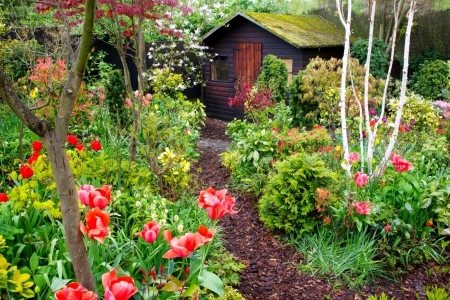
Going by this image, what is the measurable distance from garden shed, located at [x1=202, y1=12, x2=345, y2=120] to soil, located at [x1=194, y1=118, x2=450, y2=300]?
594 centimetres

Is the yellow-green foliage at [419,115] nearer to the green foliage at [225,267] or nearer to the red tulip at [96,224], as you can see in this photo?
the green foliage at [225,267]

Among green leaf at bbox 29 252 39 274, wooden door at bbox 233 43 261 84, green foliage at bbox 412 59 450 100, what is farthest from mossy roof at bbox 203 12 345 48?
green leaf at bbox 29 252 39 274

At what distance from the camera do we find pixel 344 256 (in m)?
3.20

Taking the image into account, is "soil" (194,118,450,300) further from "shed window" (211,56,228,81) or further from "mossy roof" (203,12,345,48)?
"shed window" (211,56,228,81)

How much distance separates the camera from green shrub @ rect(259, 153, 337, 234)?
3494 millimetres

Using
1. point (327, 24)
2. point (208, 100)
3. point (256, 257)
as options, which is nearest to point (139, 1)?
point (256, 257)

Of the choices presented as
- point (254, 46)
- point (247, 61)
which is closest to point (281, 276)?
point (254, 46)

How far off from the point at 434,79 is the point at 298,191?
782 centimetres

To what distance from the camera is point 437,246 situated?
130 inches

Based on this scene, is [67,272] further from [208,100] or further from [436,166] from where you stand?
[208,100]

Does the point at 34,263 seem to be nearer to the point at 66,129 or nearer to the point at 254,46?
the point at 66,129

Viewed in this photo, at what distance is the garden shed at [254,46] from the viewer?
31.5 feet

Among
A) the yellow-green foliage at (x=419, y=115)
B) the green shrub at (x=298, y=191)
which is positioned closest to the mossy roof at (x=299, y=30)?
the yellow-green foliage at (x=419, y=115)

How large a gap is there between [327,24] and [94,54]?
7344mm
